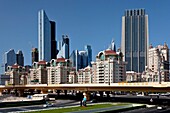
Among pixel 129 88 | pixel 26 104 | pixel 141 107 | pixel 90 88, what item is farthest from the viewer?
pixel 90 88

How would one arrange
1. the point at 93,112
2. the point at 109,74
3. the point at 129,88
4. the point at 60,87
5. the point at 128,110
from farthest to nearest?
the point at 109,74, the point at 60,87, the point at 129,88, the point at 128,110, the point at 93,112

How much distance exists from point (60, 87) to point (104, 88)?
32878 mm

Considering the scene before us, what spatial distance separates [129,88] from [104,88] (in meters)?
13.5

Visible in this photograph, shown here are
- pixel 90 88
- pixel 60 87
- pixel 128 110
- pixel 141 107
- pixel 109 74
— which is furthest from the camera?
pixel 109 74

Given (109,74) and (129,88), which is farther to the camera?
(109,74)

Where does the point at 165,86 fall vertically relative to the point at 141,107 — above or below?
above

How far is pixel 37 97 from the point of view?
493 ft

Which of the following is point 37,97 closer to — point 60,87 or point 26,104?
point 60,87

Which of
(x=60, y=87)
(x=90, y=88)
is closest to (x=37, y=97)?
(x=60, y=87)

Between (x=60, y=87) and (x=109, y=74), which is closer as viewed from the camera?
(x=60, y=87)

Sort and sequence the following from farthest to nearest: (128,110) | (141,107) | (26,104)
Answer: (26,104) → (141,107) → (128,110)

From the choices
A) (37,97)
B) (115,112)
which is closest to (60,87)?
(37,97)

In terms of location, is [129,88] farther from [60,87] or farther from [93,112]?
[60,87]

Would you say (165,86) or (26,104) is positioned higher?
(165,86)
